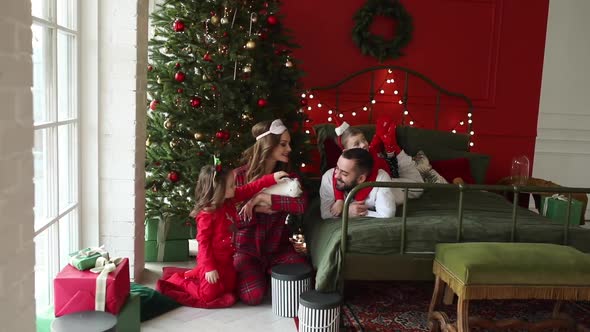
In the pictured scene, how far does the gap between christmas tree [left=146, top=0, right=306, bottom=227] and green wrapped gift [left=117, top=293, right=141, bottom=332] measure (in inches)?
52.3

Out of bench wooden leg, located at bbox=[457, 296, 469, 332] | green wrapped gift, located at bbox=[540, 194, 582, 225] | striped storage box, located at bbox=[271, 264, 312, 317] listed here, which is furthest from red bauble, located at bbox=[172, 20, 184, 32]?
green wrapped gift, located at bbox=[540, 194, 582, 225]

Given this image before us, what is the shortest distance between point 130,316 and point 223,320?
0.62 metres

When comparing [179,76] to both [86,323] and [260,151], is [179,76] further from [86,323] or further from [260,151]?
[86,323]

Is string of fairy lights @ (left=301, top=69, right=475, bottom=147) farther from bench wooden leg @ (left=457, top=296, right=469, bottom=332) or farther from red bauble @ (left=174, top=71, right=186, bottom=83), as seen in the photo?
bench wooden leg @ (left=457, top=296, right=469, bottom=332)

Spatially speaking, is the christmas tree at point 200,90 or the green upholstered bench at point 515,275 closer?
the green upholstered bench at point 515,275

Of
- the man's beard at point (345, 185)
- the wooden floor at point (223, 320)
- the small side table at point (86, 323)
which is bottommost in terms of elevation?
the wooden floor at point (223, 320)

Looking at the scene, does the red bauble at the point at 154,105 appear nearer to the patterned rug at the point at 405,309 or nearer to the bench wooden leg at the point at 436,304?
the patterned rug at the point at 405,309

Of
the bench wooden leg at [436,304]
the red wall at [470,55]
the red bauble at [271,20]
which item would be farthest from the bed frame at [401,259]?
the red wall at [470,55]

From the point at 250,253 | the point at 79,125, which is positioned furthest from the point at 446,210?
the point at 79,125

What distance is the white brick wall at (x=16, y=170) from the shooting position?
69.8 inches

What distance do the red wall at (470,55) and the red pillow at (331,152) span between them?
3.09 feet

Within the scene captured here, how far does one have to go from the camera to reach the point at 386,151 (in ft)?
15.3

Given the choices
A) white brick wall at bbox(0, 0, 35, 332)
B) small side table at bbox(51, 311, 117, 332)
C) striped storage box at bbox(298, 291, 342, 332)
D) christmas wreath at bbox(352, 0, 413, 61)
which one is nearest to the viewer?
white brick wall at bbox(0, 0, 35, 332)

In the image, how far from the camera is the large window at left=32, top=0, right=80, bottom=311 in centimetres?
282
